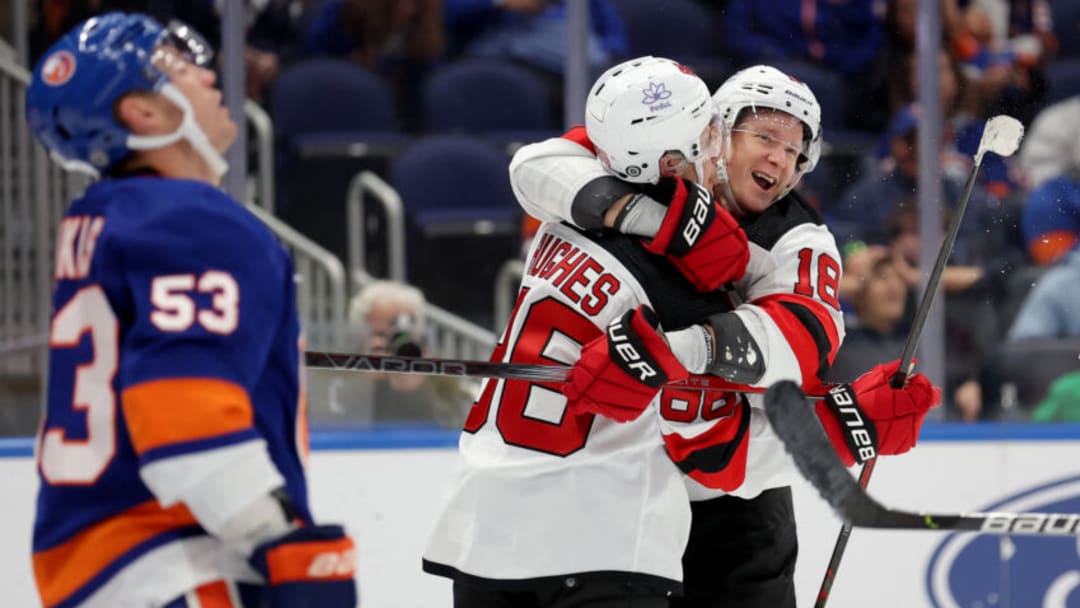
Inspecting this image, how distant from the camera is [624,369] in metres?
1.81

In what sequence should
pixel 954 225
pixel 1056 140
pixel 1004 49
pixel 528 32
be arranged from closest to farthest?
pixel 954 225 → pixel 1056 140 → pixel 1004 49 → pixel 528 32

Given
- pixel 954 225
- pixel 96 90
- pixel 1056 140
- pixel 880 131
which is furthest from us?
pixel 880 131

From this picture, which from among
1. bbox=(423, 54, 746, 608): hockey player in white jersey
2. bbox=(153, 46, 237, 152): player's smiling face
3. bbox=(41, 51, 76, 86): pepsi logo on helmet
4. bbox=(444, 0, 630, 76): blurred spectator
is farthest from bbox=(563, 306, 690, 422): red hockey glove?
bbox=(444, 0, 630, 76): blurred spectator

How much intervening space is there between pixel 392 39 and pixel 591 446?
255 cm

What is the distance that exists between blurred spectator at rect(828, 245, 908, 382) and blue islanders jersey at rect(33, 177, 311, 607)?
178 cm

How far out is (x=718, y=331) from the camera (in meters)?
1.87

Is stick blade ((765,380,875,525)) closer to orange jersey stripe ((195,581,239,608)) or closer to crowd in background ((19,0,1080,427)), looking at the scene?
orange jersey stripe ((195,581,239,608))

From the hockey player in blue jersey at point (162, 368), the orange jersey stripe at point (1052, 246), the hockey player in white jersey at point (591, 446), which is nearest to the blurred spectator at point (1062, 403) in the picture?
the orange jersey stripe at point (1052, 246)

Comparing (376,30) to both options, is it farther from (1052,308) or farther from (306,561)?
(306,561)

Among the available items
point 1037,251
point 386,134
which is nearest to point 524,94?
point 386,134

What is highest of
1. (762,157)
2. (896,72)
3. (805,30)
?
(805,30)

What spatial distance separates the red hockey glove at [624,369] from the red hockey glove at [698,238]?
0.25ft

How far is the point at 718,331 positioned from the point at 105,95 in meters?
0.77

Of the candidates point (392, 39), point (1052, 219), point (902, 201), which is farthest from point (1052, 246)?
point (392, 39)
